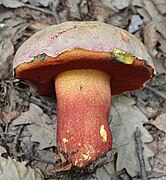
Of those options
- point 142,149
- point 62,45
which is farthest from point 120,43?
point 142,149

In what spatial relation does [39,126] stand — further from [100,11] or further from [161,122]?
[100,11]

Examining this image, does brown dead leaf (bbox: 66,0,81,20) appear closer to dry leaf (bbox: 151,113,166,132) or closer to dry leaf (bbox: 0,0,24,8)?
dry leaf (bbox: 0,0,24,8)

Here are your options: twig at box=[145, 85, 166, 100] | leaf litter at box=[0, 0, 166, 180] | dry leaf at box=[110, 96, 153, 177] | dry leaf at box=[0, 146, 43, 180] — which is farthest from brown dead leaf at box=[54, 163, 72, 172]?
twig at box=[145, 85, 166, 100]

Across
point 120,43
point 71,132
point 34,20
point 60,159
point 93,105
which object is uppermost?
point 120,43

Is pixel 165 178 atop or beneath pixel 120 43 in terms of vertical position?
beneath

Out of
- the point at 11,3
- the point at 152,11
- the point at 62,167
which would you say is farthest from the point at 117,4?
the point at 62,167

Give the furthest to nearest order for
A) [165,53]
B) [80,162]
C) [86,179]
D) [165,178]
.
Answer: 1. [165,53]
2. [165,178]
3. [86,179]
4. [80,162]

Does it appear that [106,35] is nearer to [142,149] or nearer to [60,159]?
[60,159]
